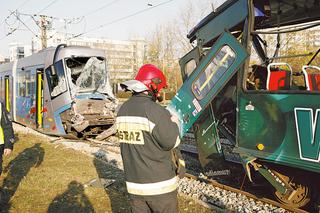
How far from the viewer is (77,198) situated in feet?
18.7

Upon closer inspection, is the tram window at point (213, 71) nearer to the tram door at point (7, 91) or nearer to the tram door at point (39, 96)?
the tram door at point (39, 96)

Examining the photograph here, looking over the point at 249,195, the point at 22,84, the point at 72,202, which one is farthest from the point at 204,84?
the point at 22,84

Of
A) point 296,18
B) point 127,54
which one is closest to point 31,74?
point 296,18

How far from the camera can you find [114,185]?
6.31 meters

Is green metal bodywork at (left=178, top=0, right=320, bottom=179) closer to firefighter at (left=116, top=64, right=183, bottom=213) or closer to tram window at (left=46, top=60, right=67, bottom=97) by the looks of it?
firefighter at (left=116, top=64, right=183, bottom=213)

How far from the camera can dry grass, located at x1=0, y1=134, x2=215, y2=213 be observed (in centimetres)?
532

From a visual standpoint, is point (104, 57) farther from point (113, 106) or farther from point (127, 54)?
point (127, 54)

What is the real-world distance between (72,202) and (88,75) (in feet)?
24.1

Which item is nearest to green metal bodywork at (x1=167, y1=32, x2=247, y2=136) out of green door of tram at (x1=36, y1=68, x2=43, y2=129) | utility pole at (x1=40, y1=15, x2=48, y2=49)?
green door of tram at (x1=36, y1=68, x2=43, y2=129)

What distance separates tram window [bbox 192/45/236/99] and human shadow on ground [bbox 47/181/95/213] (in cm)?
259

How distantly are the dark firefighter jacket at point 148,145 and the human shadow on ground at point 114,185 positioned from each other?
2.38m

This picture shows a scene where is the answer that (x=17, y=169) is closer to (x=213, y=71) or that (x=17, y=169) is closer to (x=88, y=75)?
(x=213, y=71)

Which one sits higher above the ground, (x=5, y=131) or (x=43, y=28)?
(x=43, y=28)

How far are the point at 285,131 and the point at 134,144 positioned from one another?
238cm
